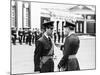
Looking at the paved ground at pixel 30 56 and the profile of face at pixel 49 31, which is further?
the profile of face at pixel 49 31

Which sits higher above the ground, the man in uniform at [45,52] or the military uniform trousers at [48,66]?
the man in uniform at [45,52]

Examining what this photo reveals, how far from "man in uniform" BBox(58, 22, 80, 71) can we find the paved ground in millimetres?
52

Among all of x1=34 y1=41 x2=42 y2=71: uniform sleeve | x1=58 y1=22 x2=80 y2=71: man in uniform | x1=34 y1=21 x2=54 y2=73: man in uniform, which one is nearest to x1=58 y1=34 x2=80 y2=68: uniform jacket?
x1=58 y1=22 x2=80 y2=71: man in uniform

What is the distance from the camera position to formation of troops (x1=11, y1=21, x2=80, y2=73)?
210 centimetres

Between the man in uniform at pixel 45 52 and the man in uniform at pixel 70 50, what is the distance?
0.13 meters

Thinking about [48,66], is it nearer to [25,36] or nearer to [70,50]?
[70,50]

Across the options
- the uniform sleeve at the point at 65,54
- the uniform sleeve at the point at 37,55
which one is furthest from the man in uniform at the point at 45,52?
the uniform sleeve at the point at 65,54

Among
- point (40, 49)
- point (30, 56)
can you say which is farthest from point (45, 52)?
point (30, 56)

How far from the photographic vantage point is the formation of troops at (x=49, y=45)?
210 centimetres

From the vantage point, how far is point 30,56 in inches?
82.9

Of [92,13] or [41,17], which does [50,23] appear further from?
[92,13]

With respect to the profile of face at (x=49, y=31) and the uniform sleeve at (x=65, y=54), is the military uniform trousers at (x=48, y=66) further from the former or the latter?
the profile of face at (x=49, y=31)

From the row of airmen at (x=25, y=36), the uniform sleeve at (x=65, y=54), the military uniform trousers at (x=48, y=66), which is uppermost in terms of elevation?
the row of airmen at (x=25, y=36)
